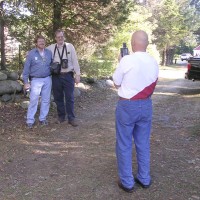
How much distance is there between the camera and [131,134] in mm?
4133

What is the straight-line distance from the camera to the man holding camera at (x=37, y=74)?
6.70 m

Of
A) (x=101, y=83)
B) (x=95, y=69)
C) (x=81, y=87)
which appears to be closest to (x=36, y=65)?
(x=81, y=87)

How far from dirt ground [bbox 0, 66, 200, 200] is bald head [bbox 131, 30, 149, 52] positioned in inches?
68.3

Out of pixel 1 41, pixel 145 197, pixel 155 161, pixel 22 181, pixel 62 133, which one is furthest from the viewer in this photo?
pixel 1 41

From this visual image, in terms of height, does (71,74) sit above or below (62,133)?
above

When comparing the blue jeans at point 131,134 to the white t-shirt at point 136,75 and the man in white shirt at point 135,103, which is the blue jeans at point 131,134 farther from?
the white t-shirt at point 136,75

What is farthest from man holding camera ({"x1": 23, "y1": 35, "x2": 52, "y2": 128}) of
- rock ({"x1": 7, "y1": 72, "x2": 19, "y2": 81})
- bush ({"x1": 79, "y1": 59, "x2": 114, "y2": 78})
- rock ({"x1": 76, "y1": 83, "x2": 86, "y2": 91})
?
bush ({"x1": 79, "y1": 59, "x2": 114, "y2": 78})

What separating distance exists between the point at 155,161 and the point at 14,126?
3.23 m

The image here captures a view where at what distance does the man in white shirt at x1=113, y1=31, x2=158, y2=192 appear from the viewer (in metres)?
3.93

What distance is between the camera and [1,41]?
10492 millimetres

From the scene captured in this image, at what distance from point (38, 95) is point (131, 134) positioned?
3259 mm

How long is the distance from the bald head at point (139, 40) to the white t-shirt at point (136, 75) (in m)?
0.07

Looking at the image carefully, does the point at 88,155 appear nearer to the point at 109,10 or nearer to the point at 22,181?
the point at 22,181

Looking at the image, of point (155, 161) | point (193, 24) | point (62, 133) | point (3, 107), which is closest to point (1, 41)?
point (3, 107)
